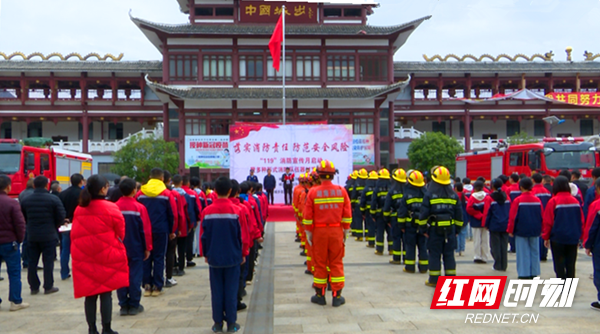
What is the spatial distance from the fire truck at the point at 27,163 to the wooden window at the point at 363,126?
15870 millimetres

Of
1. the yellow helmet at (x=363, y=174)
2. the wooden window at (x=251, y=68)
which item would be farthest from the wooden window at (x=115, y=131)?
the yellow helmet at (x=363, y=174)

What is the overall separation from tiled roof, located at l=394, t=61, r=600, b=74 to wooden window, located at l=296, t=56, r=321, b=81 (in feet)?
26.4

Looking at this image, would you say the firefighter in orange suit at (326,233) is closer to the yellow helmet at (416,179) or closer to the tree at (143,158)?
the yellow helmet at (416,179)

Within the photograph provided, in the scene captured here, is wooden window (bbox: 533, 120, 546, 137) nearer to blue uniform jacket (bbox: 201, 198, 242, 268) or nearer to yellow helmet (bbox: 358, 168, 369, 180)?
yellow helmet (bbox: 358, 168, 369, 180)

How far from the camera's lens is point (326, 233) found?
636 cm

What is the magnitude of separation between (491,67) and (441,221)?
32.2 m

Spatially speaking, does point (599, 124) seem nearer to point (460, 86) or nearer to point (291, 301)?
point (460, 86)

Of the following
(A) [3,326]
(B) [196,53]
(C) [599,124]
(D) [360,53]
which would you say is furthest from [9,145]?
(C) [599,124]

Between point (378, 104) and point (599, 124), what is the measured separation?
21.3 meters

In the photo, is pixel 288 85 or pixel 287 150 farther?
pixel 288 85

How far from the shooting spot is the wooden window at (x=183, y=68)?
93.4 ft

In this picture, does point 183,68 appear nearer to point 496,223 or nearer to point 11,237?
point 11,237

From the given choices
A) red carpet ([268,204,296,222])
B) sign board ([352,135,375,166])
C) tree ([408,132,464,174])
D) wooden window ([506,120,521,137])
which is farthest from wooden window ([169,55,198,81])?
wooden window ([506,120,521,137])

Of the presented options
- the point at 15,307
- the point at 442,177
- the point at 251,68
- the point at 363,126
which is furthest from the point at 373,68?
the point at 15,307
